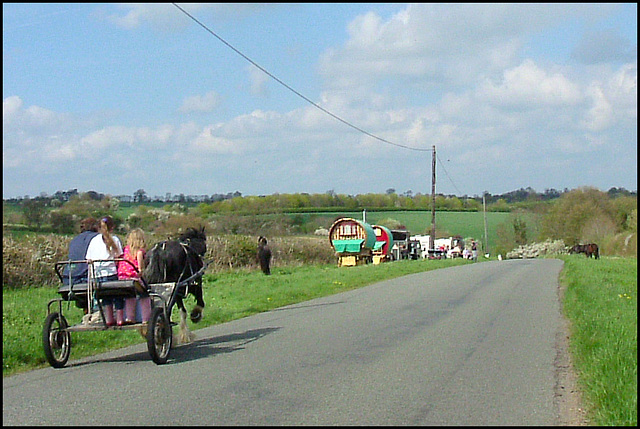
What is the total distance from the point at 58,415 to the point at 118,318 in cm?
292

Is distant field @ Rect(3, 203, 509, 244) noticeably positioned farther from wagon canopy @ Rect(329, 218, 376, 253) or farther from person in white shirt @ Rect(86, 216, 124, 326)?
person in white shirt @ Rect(86, 216, 124, 326)

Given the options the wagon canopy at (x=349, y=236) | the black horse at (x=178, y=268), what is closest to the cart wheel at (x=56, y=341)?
the black horse at (x=178, y=268)

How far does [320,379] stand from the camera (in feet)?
26.4

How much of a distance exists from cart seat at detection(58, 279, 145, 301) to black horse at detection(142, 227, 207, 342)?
0.79 meters

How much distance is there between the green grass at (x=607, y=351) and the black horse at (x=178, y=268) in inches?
220

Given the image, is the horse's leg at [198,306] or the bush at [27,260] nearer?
the horse's leg at [198,306]

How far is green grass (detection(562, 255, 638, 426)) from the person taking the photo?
6.50 metres

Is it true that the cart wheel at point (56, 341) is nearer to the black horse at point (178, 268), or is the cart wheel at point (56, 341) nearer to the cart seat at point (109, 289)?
the cart seat at point (109, 289)

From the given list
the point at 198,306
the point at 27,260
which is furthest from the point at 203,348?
the point at 27,260

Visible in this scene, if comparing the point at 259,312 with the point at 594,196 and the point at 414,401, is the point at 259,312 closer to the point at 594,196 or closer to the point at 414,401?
the point at 414,401

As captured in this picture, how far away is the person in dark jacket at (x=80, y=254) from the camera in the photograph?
9.53 metres

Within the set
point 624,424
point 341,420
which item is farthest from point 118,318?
point 624,424

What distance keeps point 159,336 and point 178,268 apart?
1.83m

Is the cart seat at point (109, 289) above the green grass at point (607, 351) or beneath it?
above
